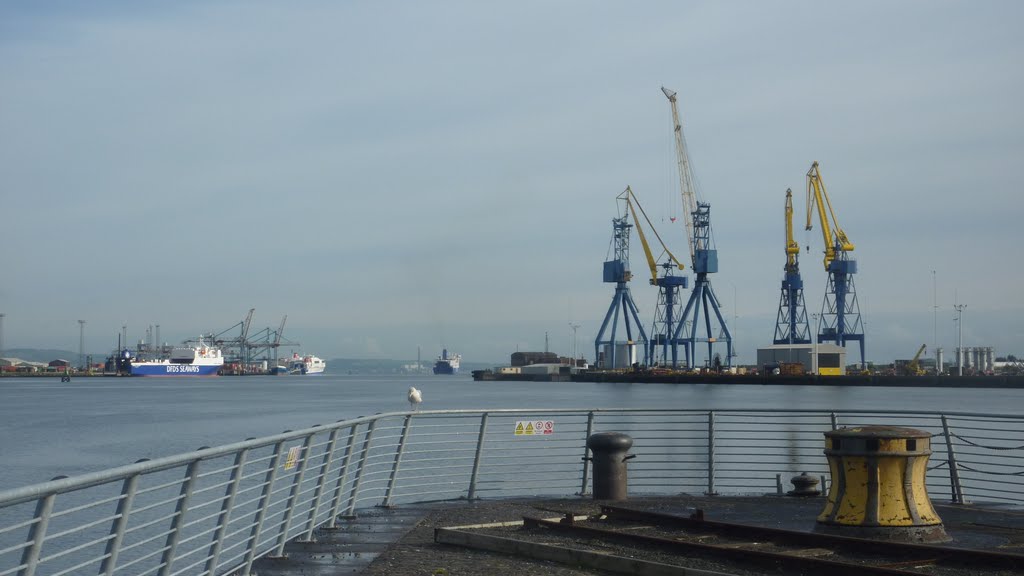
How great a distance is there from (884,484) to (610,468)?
13.3ft

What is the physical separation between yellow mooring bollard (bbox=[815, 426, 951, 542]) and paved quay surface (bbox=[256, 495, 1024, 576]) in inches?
17.6

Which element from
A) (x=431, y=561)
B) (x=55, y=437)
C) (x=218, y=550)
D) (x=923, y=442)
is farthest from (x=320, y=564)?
(x=55, y=437)

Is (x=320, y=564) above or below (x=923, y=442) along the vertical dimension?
below

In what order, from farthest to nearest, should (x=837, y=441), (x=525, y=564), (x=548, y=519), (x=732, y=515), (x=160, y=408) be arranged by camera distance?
(x=160, y=408) → (x=732, y=515) → (x=548, y=519) → (x=837, y=441) → (x=525, y=564)

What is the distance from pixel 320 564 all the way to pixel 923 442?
233 inches

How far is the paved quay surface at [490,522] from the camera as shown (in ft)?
30.1

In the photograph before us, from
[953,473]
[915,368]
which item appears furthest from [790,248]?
[953,473]

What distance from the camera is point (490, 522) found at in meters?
11.8

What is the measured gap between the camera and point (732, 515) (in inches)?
492

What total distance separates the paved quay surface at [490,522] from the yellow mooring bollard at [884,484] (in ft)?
1.47

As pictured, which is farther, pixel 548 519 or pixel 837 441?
pixel 548 519

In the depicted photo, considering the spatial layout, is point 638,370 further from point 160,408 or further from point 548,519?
point 548,519

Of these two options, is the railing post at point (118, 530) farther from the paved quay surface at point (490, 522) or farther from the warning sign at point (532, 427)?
the warning sign at point (532, 427)

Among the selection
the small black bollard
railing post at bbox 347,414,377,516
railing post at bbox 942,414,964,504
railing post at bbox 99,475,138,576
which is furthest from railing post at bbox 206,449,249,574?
railing post at bbox 942,414,964,504
